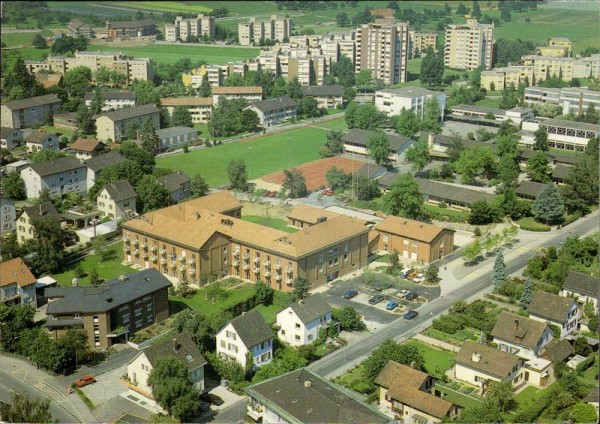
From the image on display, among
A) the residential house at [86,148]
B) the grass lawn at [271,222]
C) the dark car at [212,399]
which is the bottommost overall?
Result: the dark car at [212,399]

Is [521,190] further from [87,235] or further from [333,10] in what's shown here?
[333,10]

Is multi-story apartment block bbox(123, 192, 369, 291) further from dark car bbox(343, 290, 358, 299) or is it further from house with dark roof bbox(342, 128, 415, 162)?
house with dark roof bbox(342, 128, 415, 162)

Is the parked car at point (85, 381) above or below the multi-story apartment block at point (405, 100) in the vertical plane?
below

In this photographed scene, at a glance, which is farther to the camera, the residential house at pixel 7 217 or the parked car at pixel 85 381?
the residential house at pixel 7 217

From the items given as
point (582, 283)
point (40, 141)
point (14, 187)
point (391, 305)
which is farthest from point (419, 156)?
point (40, 141)

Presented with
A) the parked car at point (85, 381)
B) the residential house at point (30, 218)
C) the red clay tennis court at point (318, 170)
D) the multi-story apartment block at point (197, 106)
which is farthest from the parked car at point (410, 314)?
the multi-story apartment block at point (197, 106)

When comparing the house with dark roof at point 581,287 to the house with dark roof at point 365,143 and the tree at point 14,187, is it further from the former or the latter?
the tree at point 14,187

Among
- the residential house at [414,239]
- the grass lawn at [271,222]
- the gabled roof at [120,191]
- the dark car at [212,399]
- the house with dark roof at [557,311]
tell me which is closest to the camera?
the dark car at [212,399]

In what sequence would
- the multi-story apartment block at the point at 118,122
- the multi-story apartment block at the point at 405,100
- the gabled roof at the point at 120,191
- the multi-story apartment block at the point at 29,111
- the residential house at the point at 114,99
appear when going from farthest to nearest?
the residential house at the point at 114,99 → the multi-story apartment block at the point at 405,100 → the multi-story apartment block at the point at 29,111 → the multi-story apartment block at the point at 118,122 → the gabled roof at the point at 120,191
